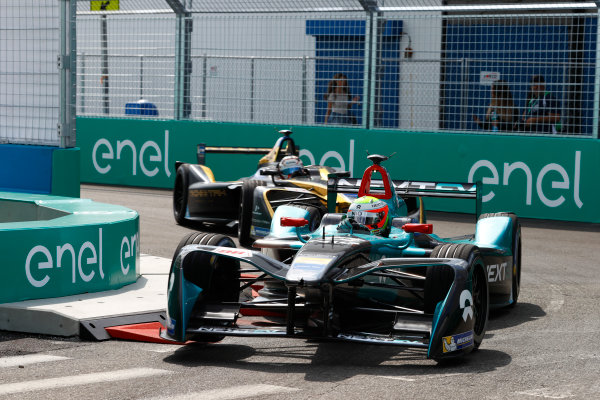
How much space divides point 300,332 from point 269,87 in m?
11.1

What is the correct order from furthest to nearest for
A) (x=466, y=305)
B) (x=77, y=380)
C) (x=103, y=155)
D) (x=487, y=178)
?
(x=103, y=155)
(x=487, y=178)
(x=466, y=305)
(x=77, y=380)

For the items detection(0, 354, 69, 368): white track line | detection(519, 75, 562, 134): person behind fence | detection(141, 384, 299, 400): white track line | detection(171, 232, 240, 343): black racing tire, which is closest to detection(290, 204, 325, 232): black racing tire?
detection(171, 232, 240, 343): black racing tire

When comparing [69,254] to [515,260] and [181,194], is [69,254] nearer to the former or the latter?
[515,260]

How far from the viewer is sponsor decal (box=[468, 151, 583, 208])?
14133 mm

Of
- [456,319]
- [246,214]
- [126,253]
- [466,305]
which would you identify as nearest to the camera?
[456,319]

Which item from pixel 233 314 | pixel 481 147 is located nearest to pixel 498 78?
pixel 481 147

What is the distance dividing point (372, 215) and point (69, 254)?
7.63 ft

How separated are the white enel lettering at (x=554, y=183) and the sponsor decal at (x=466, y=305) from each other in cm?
842

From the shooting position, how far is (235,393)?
17.5 ft

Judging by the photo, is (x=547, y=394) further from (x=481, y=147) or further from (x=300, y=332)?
(x=481, y=147)

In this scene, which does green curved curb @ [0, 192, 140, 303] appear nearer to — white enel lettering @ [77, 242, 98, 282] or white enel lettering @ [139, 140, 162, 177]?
white enel lettering @ [77, 242, 98, 282]

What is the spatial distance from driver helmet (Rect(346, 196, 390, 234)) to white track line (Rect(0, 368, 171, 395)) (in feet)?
7.32

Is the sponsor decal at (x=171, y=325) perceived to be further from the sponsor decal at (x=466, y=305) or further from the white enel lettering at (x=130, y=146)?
the white enel lettering at (x=130, y=146)

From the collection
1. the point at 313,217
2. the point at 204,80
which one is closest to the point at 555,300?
the point at 313,217
